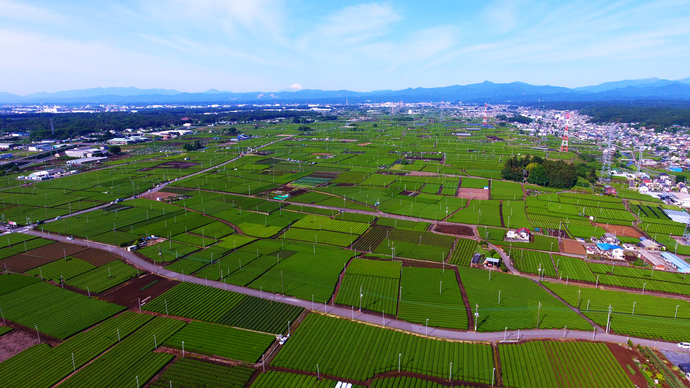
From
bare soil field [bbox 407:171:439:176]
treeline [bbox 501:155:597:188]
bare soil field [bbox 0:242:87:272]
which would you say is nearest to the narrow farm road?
bare soil field [bbox 0:242:87:272]

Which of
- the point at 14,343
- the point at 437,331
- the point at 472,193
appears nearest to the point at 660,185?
the point at 472,193

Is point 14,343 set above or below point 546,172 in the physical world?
below

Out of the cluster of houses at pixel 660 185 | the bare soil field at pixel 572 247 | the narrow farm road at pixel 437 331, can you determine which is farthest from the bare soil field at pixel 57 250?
the cluster of houses at pixel 660 185

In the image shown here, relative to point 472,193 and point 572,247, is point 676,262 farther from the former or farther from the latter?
point 472,193

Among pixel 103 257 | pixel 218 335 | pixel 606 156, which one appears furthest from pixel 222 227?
pixel 606 156

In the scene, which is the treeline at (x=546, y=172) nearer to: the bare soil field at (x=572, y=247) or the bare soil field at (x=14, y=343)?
the bare soil field at (x=572, y=247)

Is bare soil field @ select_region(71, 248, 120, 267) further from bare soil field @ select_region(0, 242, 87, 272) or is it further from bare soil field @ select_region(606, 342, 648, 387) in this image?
bare soil field @ select_region(606, 342, 648, 387)

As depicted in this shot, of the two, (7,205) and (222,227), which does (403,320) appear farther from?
(7,205)
